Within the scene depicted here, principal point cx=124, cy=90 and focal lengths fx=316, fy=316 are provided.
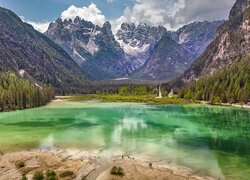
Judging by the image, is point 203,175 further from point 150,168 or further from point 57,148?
point 57,148

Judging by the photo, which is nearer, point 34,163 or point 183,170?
point 183,170

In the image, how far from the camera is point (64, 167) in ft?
158

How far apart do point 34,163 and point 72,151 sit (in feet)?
36.5

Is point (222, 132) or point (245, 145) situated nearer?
point (245, 145)

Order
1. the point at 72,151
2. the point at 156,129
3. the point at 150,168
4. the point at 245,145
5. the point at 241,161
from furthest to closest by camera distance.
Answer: the point at 156,129
the point at 245,145
the point at 72,151
the point at 241,161
the point at 150,168

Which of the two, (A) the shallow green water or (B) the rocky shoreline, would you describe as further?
(A) the shallow green water

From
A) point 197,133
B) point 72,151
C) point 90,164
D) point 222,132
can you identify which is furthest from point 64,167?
point 222,132

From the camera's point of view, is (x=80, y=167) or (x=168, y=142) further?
(x=168, y=142)

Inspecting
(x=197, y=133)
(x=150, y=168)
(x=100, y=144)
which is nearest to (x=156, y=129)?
(x=197, y=133)

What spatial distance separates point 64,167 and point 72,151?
12.5 metres

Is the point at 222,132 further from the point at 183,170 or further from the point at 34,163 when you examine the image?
the point at 34,163

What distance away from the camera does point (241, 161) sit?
171ft

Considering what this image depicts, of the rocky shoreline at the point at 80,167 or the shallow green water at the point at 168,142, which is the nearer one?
the rocky shoreline at the point at 80,167

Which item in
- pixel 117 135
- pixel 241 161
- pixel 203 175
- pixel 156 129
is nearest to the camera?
pixel 203 175
